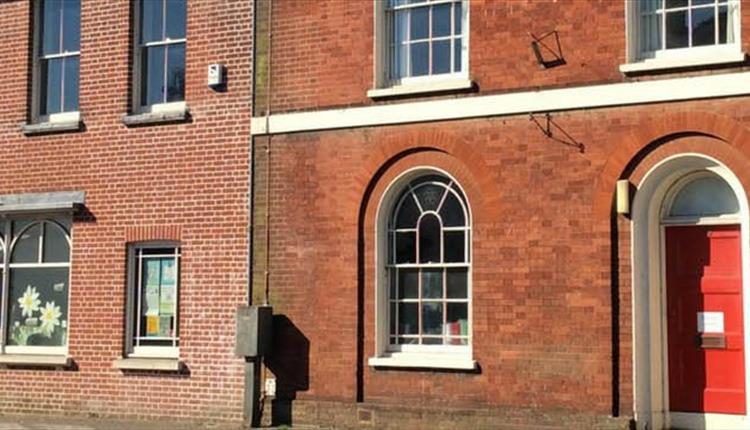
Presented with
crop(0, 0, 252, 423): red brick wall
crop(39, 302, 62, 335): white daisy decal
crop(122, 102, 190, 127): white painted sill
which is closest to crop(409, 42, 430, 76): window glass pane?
crop(0, 0, 252, 423): red brick wall

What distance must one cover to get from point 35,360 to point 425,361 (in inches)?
→ 240

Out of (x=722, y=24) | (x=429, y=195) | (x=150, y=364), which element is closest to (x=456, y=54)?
(x=429, y=195)

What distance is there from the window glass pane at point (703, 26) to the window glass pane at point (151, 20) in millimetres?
7419

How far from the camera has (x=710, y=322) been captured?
461 inches

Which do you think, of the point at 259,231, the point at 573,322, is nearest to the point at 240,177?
the point at 259,231

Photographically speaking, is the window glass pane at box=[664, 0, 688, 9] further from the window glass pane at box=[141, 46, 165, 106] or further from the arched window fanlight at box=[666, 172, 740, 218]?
the window glass pane at box=[141, 46, 165, 106]

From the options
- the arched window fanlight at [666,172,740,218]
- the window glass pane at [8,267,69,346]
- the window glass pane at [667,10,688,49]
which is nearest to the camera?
the arched window fanlight at [666,172,740,218]

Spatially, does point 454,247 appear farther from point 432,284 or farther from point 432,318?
point 432,318

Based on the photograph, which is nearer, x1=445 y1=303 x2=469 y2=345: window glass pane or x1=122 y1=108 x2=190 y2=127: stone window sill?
x1=445 y1=303 x2=469 y2=345: window glass pane

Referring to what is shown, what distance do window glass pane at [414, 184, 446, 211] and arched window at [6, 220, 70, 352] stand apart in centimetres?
552

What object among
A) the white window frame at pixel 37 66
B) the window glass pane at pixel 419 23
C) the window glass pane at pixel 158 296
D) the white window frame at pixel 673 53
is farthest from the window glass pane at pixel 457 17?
the white window frame at pixel 37 66

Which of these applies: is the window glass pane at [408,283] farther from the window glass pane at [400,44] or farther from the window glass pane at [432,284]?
the window glass pane at [400,44]

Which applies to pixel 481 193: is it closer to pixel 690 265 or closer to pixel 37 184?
pixel 690 265

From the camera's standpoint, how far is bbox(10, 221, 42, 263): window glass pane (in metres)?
15.9
